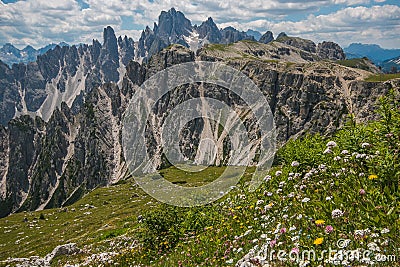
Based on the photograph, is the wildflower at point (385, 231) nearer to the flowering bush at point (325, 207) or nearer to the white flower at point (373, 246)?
the flowering bush at point (325, 207)

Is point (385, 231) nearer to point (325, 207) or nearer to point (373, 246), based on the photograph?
point (373, 246)

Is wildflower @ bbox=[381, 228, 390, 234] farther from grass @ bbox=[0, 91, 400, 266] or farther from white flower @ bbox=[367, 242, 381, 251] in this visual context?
white flower @ bbox=[367, 242, 381, 251]

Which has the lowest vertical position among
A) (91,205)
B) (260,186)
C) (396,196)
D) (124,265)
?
(91,205)

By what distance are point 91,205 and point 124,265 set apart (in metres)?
181

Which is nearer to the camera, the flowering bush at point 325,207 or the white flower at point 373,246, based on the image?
the white flower at point 373,246

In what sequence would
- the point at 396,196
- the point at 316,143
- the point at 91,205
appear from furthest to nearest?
the point at 91,205, the point at 316,143, the point at 396,196

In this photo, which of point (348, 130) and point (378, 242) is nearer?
point (378, 242)

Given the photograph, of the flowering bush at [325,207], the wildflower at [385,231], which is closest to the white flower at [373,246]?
the flowering bush at [325,207]

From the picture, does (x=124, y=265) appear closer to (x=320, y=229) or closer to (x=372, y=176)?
(x=320, y=229)

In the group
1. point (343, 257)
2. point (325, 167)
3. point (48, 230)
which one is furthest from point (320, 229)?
point (48, 230)

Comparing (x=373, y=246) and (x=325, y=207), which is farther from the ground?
(x=373, y=246)

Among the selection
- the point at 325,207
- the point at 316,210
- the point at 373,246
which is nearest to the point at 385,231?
the point at 373,246

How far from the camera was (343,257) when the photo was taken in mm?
6113

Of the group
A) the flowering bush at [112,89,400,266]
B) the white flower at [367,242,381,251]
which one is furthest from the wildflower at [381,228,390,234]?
the white flower at [367,242,381,251]
